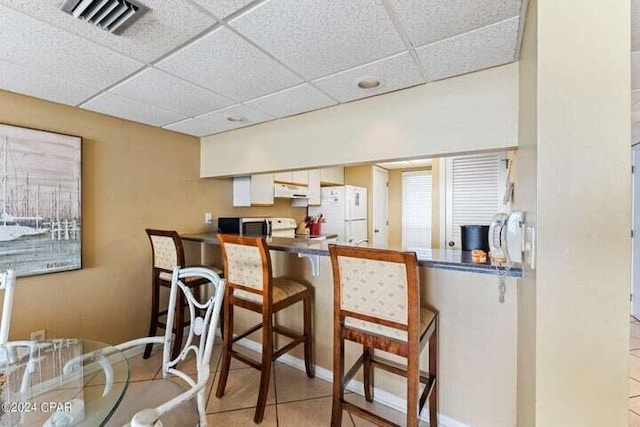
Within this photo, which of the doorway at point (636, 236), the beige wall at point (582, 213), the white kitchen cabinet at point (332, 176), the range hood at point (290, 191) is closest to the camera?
the beige wall at point (582, 213)

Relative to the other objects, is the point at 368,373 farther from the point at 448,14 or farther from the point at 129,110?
the point at 129,110

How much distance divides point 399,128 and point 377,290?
45.9 inches

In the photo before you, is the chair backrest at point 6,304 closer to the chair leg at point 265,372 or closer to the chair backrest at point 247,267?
the chair backrest at point 247,267

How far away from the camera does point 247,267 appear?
6.54 ft

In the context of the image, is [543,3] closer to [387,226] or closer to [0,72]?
[0,72]

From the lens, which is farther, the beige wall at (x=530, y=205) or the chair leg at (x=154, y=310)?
the chair leg at (x=154, y=310)

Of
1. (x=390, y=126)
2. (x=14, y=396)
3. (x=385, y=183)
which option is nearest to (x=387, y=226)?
(x=385, y=183)

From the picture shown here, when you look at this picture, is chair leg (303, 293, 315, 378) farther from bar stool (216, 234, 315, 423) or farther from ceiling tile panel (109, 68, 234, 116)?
ceiling tile panel (109, 68, 234, 116)

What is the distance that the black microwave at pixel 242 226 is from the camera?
A: 3.30m

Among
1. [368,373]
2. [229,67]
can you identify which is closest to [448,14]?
[229,67]

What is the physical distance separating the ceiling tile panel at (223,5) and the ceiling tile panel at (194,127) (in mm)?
1621

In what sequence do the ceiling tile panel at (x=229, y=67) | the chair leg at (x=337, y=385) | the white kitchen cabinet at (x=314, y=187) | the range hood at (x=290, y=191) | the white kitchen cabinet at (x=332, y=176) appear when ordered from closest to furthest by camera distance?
1. the ceiling tile panel at (x=229, y=67)
2. the chair leg at (x=337, y=385)
3. the range hood at (x=290, y=191)
4. the white kitchen cabinet at (x=314, y=187)
5. the white kitchen cabinet at (x=332, y=176)

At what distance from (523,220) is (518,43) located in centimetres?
95

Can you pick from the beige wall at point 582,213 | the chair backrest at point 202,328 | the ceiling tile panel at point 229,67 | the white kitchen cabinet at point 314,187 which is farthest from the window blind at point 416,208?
the beige wall at point 582,213
